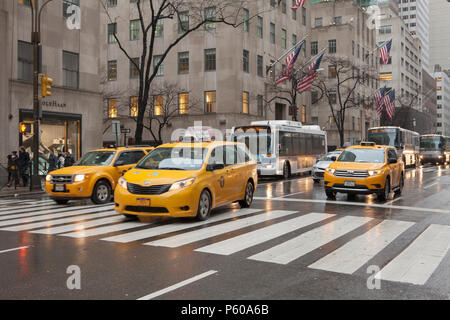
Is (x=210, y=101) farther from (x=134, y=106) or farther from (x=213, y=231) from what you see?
(x=213, y=231)

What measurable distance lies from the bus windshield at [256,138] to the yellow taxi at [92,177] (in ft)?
34.7

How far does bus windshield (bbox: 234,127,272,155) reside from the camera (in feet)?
82.5

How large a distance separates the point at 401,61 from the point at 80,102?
94.4 meters

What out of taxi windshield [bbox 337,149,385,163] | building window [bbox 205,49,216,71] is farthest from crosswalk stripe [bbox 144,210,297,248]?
building window [bbox 205,49,216,71]

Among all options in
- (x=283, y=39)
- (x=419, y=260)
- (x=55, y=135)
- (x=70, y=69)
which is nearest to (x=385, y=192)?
(x=419, y=260)

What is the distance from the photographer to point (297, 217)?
11.0 meters

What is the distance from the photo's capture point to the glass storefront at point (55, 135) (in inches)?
1011

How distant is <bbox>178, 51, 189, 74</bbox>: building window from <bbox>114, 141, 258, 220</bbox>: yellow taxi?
108 feet

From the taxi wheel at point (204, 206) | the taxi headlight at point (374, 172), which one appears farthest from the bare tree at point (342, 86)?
the taxi wheel at point (204, 206)

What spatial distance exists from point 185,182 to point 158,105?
35907mm

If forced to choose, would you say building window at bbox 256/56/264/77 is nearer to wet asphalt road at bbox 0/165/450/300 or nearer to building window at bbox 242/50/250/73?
building window at bbox 242/50/250/73

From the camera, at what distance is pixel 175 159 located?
1108 centimetres

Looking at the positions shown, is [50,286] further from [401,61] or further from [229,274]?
[401,61]

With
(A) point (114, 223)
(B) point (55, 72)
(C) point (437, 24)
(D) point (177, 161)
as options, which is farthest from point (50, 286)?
(C) point (437, 24)
